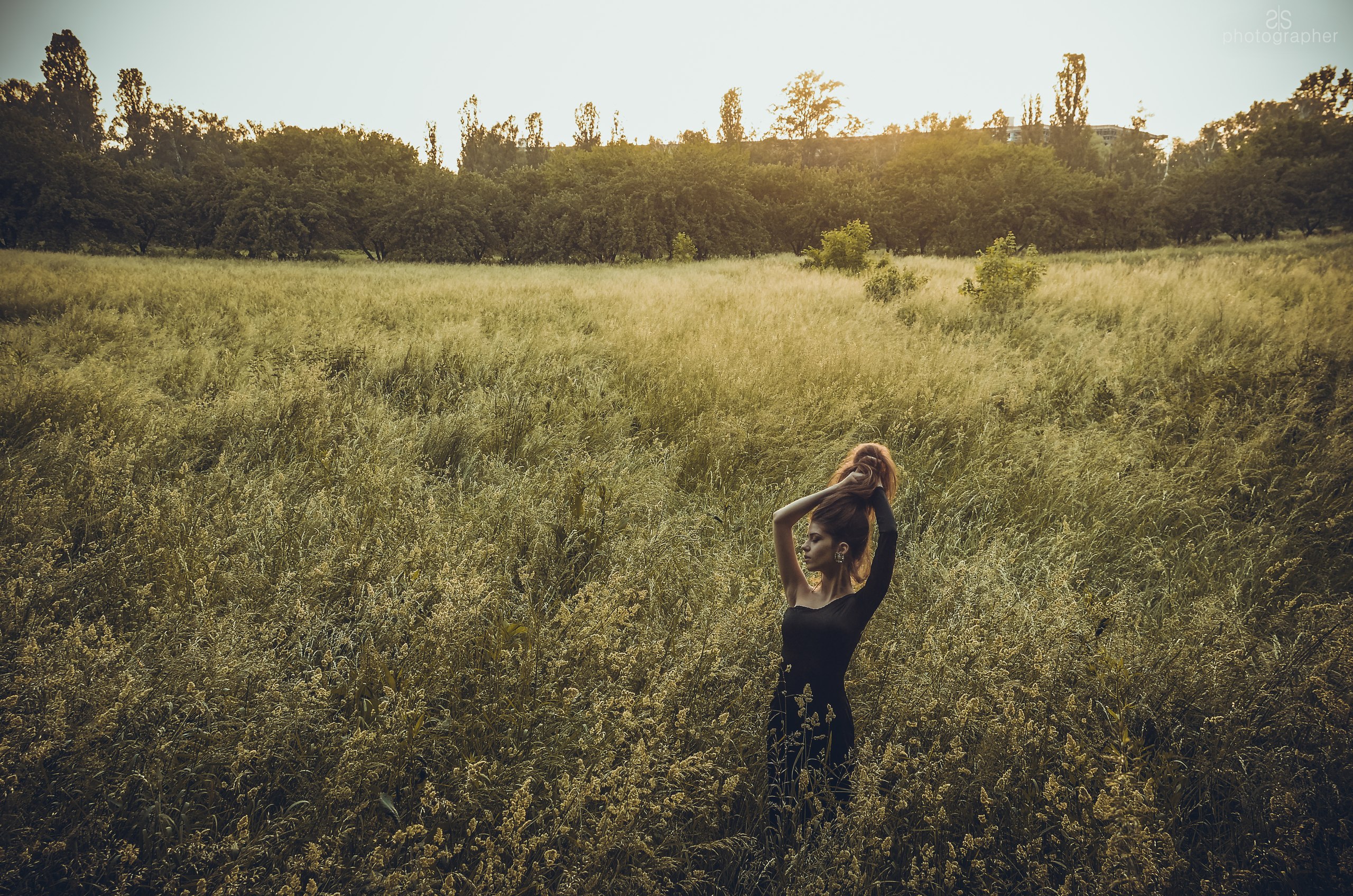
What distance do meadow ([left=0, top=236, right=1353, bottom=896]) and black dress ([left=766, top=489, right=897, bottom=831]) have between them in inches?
5.0

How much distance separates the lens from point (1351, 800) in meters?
1.67

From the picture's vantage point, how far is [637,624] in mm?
2115

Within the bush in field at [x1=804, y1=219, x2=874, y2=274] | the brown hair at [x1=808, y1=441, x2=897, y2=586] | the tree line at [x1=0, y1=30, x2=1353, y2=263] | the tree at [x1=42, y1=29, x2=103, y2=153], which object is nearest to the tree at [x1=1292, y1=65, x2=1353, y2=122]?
the tree line at [x1=0, y1=30, x2=1353, y2=263]

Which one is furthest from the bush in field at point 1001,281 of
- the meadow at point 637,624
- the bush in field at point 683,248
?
the bush in field at point 683,248

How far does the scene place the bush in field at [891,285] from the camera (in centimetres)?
1074

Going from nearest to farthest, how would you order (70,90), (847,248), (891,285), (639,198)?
(891,285) → (847,248) → (639,198) → (70,90)

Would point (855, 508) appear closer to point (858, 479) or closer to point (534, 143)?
point (858, 479)

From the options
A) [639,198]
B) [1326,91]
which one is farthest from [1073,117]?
[639,198]

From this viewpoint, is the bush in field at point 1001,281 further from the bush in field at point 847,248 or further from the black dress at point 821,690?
the black dress at point 821,690

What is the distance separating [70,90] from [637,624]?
7892 cm

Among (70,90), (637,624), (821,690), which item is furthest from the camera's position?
(70,90)

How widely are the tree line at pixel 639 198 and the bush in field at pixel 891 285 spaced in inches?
766

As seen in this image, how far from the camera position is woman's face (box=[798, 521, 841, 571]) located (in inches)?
68.7

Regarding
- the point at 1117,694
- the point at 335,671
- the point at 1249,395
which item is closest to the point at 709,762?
the point at 335,671
